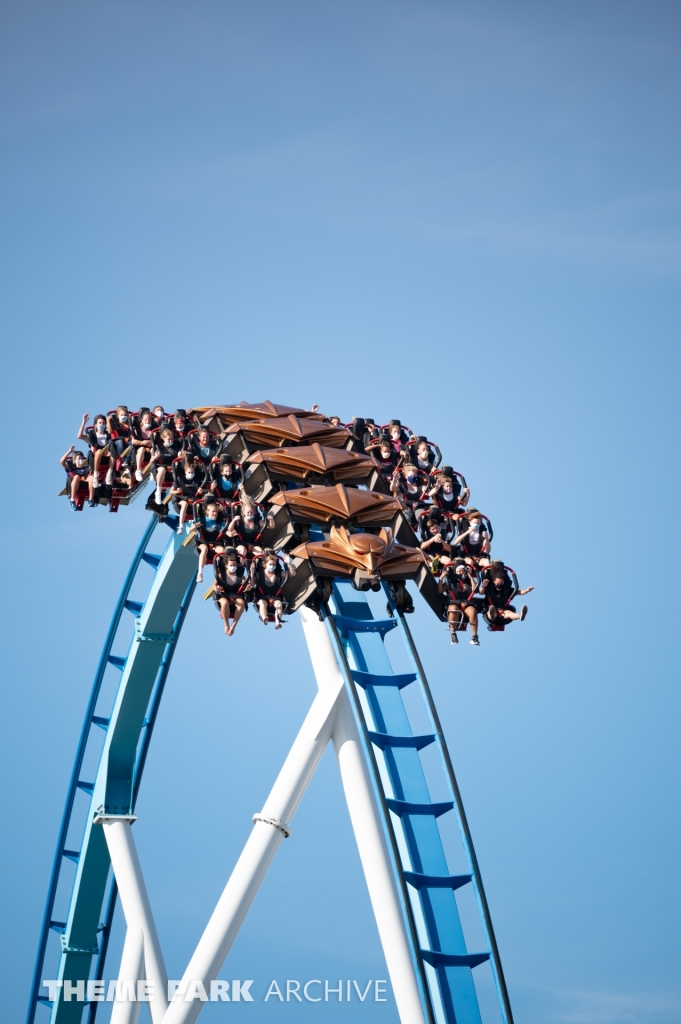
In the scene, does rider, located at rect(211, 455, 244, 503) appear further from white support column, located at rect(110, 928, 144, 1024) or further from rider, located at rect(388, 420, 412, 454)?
white support column, located at rect(110, 928, 144, 1024)

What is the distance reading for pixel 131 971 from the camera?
13102 millimetres

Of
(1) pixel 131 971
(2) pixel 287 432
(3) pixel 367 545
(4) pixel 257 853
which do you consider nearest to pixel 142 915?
(1) pixel 131 971

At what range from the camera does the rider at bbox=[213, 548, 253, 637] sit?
11.4 m

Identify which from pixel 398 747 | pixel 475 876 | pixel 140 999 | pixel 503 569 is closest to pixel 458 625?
pixel 503 569

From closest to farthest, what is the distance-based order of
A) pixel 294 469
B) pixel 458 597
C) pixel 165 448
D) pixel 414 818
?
pixel 414 818, pixel 458 597, pixel 294 469, pixel 165 448

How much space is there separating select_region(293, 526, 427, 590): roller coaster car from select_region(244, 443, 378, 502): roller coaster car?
39.8 inches

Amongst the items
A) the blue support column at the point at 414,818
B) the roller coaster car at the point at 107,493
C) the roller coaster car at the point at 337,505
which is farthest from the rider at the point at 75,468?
the blue support column at the point at 414,818

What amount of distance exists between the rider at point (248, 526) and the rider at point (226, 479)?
642mm

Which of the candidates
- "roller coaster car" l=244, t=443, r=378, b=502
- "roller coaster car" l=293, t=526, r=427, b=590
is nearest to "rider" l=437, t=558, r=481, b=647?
"roller coaster car" l=293, t=526, r=427, b=590

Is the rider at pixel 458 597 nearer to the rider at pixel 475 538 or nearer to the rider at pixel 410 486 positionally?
the rider at pixel 475 538

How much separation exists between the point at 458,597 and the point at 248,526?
1.80 metres

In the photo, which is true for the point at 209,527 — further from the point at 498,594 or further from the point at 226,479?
the point at 498,594

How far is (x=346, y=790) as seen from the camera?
11148 mm

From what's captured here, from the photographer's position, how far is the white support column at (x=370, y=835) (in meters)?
10.4
